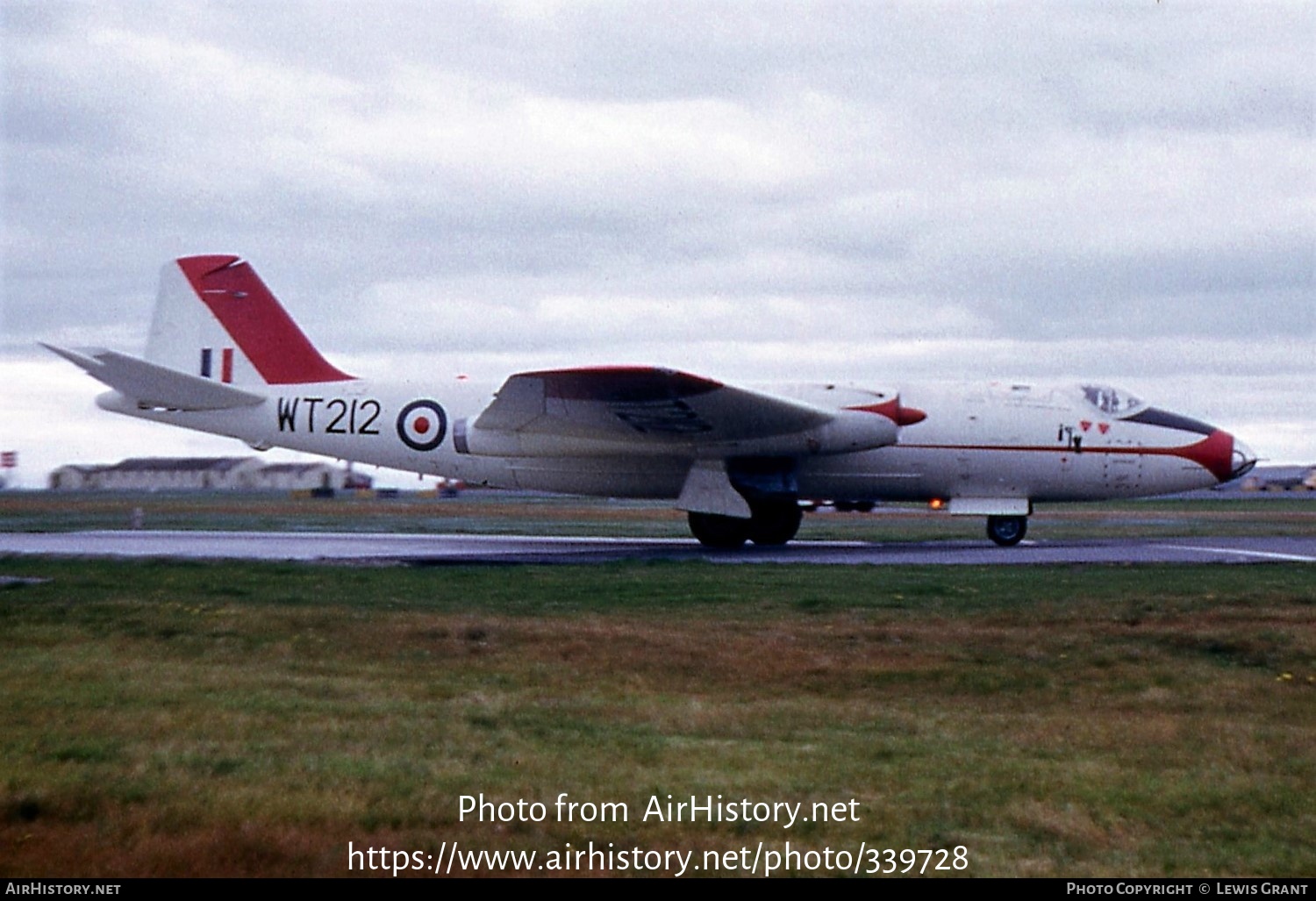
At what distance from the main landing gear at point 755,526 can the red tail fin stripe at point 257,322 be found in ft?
26.0

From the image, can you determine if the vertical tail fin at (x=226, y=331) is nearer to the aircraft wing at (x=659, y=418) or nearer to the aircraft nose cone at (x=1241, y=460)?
the aircraft wing at (x=659, y=418)

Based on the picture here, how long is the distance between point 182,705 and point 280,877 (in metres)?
3.83

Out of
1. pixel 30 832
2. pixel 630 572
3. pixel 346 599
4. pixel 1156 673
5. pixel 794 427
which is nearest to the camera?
pixel 30 832

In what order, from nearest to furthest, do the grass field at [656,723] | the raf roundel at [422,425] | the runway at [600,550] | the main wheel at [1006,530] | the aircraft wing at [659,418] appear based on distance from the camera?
1. the grass field at [656,723]
2. the runway at [600,550]
3. the aircraft wing at [659,418]
4. the main wheel at [1006,530]
5. the raf roundel at [422,425]

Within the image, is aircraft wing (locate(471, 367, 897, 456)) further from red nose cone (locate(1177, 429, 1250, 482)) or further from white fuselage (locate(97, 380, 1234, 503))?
red nose cone (locate(1177, 429, 1250, 482))

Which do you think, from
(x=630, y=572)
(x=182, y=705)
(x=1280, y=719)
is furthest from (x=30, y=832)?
(x=630, y=572)

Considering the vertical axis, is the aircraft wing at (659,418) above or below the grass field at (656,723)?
above

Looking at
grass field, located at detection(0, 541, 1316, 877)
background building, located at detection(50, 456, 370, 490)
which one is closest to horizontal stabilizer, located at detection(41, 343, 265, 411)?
Result: grass field, located at detection(0, 541, 1316, 877)

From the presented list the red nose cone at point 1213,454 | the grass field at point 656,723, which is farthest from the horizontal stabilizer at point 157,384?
the red nose cone at point 1213,454

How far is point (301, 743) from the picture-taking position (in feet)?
28.0

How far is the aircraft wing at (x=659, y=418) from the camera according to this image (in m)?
23.1

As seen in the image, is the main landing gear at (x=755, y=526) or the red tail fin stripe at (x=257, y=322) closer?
the main landing gear at (x=755, y=526)

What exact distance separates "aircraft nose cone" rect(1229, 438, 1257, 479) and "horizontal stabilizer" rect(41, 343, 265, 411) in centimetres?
1890

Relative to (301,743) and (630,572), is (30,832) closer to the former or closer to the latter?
(301,743)
